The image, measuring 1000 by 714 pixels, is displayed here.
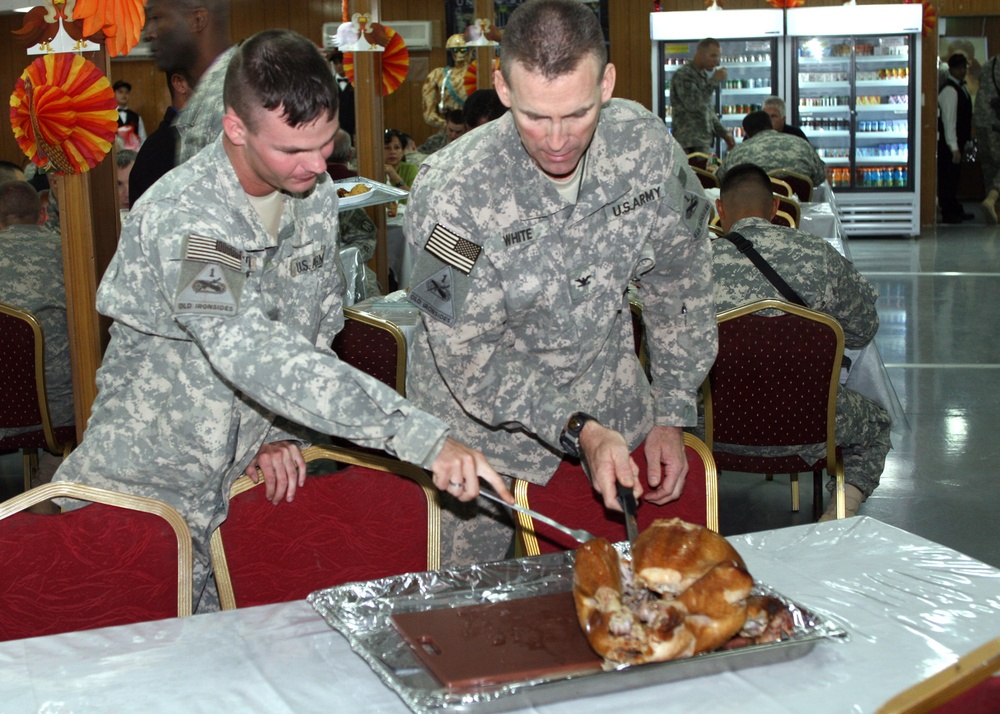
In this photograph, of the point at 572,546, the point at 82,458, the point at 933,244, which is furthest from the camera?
the point at 933,244

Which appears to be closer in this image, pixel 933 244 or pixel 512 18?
pixel 512 18

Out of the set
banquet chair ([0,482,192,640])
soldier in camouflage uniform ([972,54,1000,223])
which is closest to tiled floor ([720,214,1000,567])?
banquet chair ([0,482,192,640])

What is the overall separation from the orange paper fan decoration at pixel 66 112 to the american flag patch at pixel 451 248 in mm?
1485

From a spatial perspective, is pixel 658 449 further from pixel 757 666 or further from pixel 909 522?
pixel 909 522

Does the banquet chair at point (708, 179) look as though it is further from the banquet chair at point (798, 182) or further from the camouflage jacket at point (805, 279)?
the camouflage jacket at point (805, 279)

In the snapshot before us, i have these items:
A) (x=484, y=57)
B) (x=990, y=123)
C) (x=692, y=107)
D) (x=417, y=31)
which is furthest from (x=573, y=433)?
(x=990, y=123)

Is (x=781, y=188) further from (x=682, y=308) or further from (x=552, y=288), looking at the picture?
(x=552, y=288)

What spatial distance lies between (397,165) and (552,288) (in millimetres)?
5466

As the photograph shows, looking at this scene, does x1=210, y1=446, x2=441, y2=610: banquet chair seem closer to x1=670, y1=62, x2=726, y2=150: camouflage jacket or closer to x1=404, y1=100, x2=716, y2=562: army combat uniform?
x1=404, y1=100, x2=716, y2=562: army combat uniform

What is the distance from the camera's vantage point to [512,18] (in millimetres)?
1784

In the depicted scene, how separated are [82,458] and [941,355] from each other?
516 cm

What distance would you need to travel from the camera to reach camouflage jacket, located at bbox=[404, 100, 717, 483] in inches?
73.0

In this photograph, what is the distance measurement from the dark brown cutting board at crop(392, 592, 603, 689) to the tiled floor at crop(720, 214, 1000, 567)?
242 centimetres

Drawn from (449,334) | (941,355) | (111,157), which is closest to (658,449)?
(449,334)
